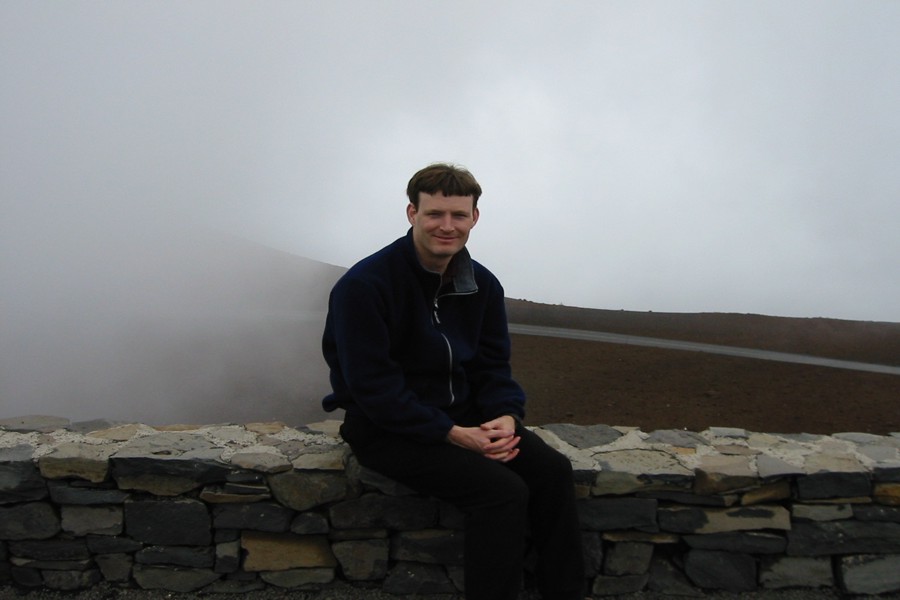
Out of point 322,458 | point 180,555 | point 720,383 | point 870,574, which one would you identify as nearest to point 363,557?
point 322,458

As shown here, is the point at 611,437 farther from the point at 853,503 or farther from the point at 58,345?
the point at 58,345

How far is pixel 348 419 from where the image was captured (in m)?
2.50

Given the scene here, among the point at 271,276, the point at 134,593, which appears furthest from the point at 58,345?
the point at 134,593

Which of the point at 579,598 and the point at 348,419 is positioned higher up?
the point at 348,419

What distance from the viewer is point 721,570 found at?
2766 millimetres

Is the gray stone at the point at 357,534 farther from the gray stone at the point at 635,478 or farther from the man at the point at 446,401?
the gray stone at the point at 635,478

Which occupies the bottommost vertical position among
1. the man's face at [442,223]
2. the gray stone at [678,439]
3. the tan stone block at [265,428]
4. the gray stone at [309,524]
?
the gray stone at [309,524]

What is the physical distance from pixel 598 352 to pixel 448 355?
5820mm

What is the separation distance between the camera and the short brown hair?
91.4 inches

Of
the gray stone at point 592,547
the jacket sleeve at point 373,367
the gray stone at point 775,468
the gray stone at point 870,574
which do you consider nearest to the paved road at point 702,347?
the gray stone at point 870,574

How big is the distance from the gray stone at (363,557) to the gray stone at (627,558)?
0.92 m

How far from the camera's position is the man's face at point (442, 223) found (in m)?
2.32

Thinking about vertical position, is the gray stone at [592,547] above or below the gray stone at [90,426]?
below

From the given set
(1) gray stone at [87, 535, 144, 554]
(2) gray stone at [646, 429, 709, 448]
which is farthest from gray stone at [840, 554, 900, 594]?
(1) gray stone at [87, 535, 144, 554]
